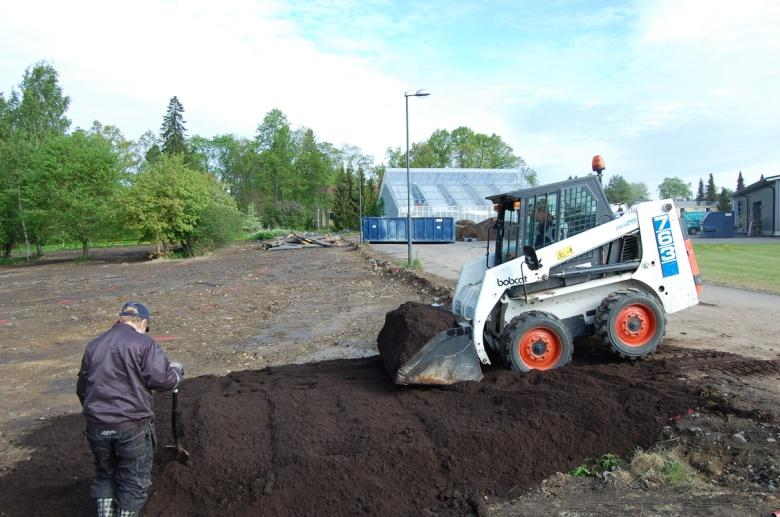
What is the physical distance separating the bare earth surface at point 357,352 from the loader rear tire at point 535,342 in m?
0.70

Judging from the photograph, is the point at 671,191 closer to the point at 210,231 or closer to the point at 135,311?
the point at 210,231

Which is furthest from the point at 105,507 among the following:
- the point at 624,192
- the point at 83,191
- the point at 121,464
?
the point at 83,191

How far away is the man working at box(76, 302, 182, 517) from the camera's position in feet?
12.7

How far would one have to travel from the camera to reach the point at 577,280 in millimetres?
7176

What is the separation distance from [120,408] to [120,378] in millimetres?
206

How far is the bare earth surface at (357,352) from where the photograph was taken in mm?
4352

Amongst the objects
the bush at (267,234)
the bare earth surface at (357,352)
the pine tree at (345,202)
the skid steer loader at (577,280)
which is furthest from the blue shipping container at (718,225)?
the pine tree at (345,202)

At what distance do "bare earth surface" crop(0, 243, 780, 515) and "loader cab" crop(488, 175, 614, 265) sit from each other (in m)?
1.72

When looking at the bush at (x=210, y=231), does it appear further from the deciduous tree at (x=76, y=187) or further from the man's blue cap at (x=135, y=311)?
the man's blue cap at (x=135, y=311)

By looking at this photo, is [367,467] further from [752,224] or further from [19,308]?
[752,224]

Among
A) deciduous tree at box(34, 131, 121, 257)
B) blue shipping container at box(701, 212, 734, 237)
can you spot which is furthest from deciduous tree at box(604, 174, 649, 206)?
blue shipping container at box(701, 212, 734, 237)

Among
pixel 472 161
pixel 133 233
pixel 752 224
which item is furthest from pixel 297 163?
pixel 752 224

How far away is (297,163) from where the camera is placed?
285 ft

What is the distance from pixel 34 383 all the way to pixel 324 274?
15.1 m
